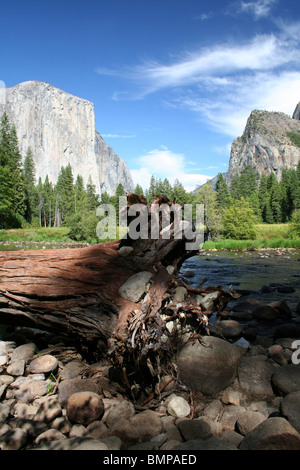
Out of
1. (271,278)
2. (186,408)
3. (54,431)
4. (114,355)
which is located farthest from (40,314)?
(271,278)

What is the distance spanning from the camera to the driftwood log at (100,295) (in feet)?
12.8

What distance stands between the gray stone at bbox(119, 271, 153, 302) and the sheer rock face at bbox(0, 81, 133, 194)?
162969 millimetres

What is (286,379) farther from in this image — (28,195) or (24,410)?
(28,195)

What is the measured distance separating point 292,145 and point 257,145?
2433 cm

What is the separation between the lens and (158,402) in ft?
11.3

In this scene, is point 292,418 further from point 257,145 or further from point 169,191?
point 257,145

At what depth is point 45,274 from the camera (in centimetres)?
462

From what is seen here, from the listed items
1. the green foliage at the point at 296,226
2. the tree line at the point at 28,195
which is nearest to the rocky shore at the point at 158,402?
the green foliage at the point at 296,226

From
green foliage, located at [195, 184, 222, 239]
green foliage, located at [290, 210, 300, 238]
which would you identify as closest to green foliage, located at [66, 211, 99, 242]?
green foliage, located at [195, 184, 222, 239]

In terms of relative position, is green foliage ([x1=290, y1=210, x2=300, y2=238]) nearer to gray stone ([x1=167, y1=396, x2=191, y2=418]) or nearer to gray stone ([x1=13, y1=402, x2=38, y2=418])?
gray stone ([x1=167, y1=396, x2=191, y2=418])

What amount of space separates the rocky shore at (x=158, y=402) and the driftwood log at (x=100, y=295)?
391 mm

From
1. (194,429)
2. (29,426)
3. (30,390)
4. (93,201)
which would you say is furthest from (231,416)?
(93,201)

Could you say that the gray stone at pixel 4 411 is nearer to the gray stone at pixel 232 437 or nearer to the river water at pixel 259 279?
the gray stone at pixel 232 437

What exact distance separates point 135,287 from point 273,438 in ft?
8.06
